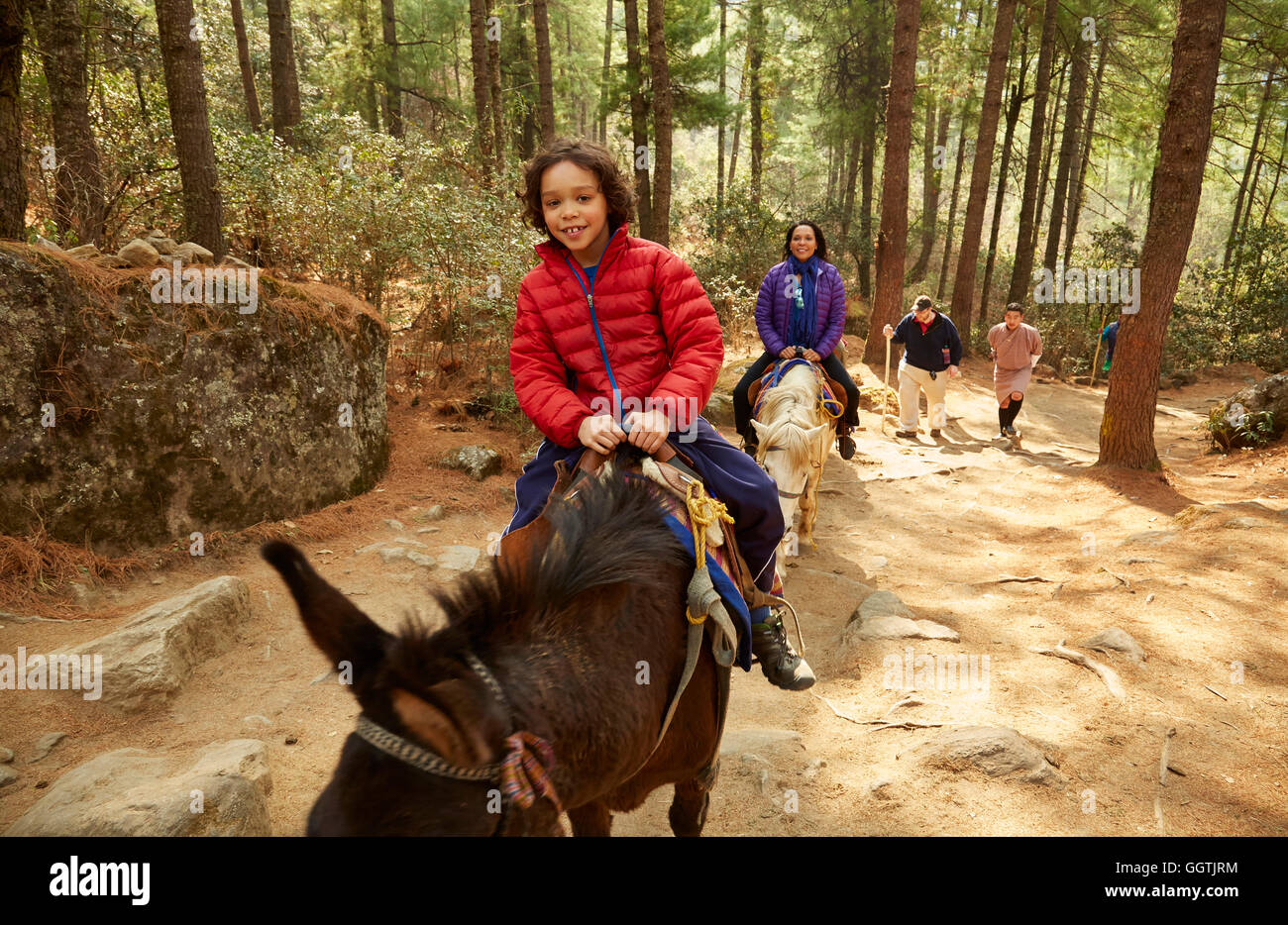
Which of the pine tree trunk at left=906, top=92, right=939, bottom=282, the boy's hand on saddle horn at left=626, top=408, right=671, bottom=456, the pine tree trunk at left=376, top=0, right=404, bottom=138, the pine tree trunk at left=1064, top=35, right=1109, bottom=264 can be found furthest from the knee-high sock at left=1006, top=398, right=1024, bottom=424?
the pine tree trunk at left=906, top=92, right=939, bottom=282

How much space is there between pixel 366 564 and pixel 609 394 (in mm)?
3976

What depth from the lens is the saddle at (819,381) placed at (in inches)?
293

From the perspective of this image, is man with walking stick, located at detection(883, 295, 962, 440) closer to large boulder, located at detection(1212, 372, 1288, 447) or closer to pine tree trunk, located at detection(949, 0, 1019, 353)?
large boulder, located at detection(1212, 372, 1288, 447)

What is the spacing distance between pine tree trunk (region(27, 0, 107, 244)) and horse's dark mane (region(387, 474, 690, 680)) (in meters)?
7.45

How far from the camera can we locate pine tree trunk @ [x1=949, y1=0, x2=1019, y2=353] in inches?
595

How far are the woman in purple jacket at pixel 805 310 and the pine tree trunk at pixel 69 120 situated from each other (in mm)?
7017

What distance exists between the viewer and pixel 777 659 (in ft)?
9.91

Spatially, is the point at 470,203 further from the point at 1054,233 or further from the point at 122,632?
the point at 1054,233

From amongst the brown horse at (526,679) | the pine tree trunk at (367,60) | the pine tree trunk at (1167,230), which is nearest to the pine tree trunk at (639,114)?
the pine tree trunk at (367,60)

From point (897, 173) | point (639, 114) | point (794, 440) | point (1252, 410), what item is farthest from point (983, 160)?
point (794, 440)

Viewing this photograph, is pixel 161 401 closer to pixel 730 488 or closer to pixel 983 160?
pixel 730 488

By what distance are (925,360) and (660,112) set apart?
607 centimetres
